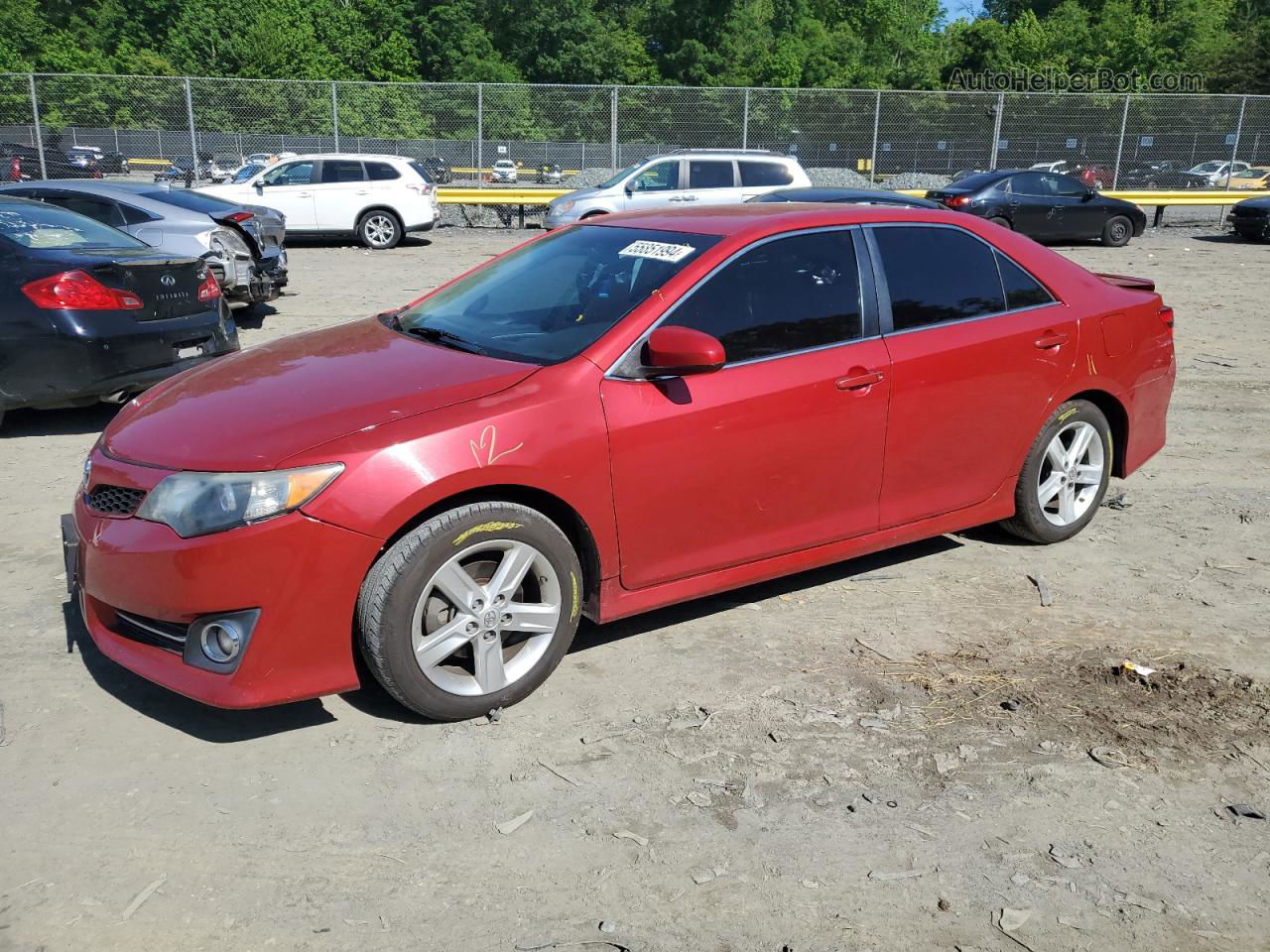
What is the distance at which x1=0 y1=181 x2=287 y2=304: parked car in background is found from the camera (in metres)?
11.0

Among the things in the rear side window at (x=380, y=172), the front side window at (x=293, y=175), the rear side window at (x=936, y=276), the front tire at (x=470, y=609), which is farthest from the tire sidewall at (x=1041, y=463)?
the front side window at (x=293, y=175)

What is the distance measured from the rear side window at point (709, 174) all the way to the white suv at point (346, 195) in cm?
482

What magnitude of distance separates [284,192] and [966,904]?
1903 cm

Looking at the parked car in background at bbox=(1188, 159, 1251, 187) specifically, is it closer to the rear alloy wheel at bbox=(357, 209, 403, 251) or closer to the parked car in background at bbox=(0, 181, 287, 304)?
the rear alloy wheel at bbox=(357, 209, 403, 251)

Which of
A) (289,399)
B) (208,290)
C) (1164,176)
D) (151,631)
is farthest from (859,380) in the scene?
(1164,176)

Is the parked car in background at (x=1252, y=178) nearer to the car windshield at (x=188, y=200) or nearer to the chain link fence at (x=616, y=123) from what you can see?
the chain link fence at (x=616, y=123)

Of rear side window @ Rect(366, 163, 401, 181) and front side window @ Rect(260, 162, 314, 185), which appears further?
rear side window @ Rect(366, 163, 401, 181)

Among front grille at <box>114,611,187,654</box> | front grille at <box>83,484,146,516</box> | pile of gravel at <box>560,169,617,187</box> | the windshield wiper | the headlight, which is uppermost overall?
the windshield wiper

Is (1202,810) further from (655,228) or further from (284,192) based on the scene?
(284,192)

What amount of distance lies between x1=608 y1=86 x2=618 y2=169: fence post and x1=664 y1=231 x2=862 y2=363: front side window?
23166 mm

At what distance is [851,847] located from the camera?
10.2 feet

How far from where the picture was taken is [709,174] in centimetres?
1919

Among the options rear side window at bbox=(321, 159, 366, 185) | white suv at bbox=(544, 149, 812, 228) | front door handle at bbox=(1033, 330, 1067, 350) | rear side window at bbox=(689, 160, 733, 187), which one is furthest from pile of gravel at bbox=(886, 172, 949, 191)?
front door handle at bbox=(1033, 330, 1067, 350)

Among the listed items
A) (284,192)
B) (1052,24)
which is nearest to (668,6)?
→ (1052,24)
